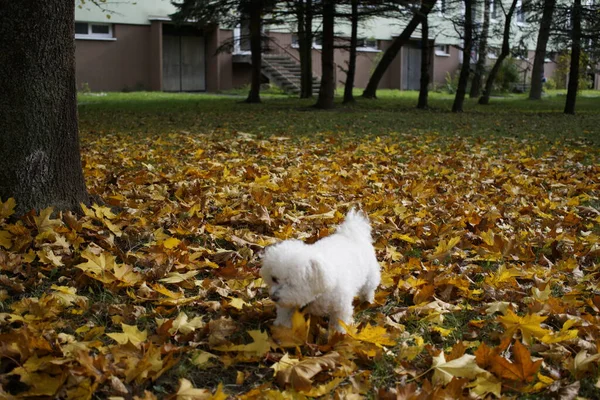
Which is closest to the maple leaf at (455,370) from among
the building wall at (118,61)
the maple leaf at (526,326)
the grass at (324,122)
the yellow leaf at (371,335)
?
the yellow leaf at (371,335)

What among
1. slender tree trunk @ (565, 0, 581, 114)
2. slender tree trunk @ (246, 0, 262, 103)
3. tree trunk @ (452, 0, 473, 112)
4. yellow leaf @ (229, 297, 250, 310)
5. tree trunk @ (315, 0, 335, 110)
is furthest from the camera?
slender tree trunk @ (246, 0, 262, 103)

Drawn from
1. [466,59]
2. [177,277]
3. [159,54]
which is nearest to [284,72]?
[159,54]

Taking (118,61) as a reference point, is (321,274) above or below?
below

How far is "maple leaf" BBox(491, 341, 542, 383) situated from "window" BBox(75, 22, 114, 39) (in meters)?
30.7

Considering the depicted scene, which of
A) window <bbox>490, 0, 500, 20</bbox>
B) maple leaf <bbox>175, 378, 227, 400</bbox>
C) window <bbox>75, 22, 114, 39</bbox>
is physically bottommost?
maple leaf <bbox>175, 378, 227, 400</bbox>

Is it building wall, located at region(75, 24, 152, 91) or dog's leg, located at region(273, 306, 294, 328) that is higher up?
building wall, located at region(75, 24, 152, 91)

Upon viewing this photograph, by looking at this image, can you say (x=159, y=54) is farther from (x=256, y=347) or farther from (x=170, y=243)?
(x=256, y=347)

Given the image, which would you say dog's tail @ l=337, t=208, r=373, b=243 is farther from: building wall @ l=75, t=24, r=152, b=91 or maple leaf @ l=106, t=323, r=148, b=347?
building wall @ l=75, t=24, r=152, b=91

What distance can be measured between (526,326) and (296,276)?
3.62 ft

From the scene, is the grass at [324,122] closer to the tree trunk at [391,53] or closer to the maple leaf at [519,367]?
the tree trunk at [391,53]

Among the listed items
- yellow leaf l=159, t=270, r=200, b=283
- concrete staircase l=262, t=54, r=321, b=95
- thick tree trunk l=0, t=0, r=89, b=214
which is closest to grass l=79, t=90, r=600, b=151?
thick tree trunk l=0, t=0, r=89, b=214

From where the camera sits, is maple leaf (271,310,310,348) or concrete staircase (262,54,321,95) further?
concrete staircase (262,54,321,95)

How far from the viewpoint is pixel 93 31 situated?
30.3 meters

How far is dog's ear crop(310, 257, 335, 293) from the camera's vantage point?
8.18 feet
